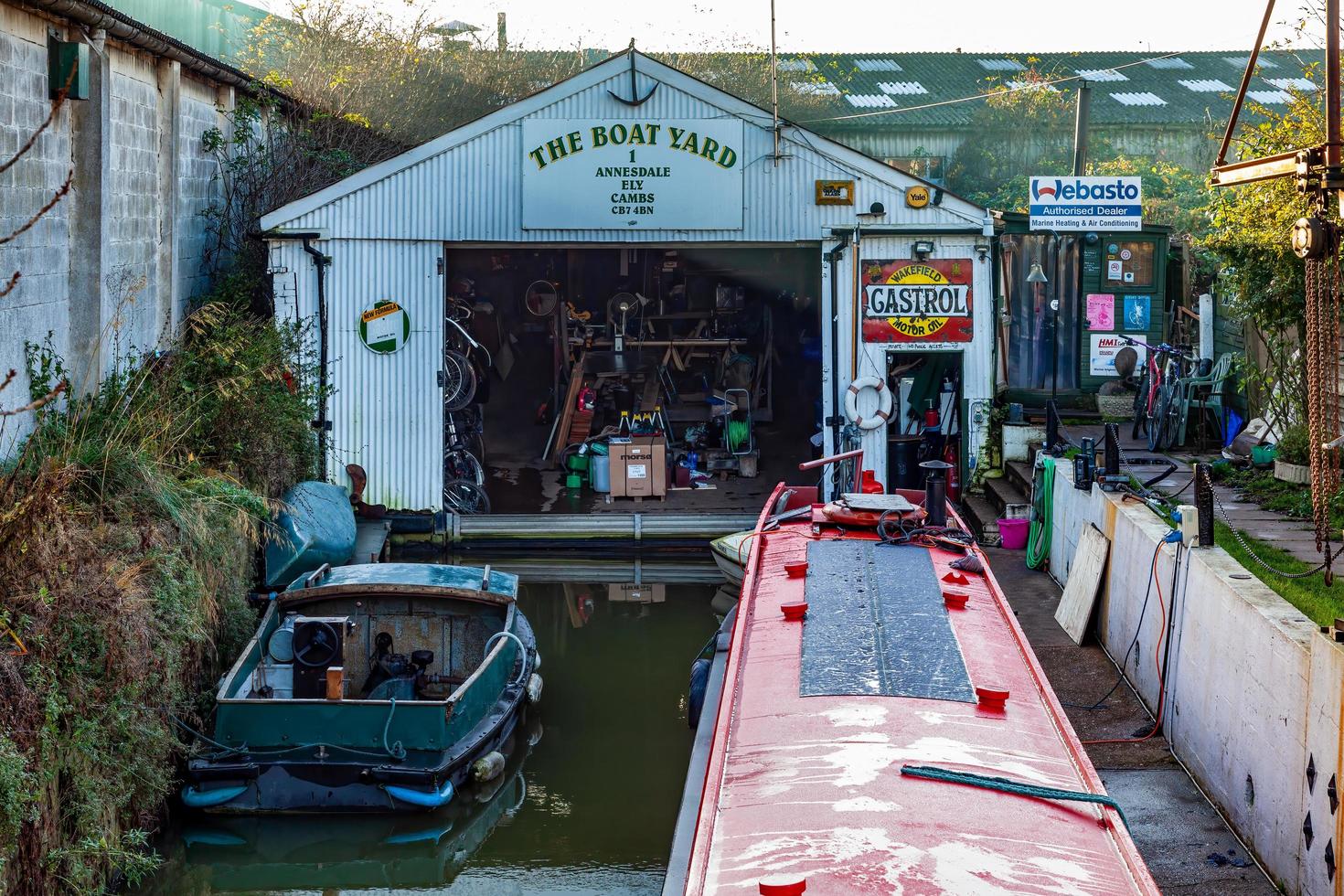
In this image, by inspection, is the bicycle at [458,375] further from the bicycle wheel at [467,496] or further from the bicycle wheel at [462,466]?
the bicycle wheel at [467,496]

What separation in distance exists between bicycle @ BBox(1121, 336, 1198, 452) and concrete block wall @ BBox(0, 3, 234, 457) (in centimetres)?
1044

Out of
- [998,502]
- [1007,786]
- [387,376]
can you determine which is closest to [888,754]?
[1007,786]

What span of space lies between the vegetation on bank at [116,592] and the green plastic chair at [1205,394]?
952 centimetres

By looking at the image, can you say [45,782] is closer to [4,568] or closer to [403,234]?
[4,568]

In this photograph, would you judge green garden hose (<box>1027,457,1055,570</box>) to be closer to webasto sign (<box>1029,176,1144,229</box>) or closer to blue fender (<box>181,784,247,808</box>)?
webasto sign (<box>1029,176,1144,229</box>)

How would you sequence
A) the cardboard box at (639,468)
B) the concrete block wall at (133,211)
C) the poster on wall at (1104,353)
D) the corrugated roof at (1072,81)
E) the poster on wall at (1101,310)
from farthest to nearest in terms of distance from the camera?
the corrugated roof at (1072,81)
the poster on wall at (1101,310)
the poster on wall at (1104,353)
the cardboard box at (639,468)
the concrete block wall at (133,211)

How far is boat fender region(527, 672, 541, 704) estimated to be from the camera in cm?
1153

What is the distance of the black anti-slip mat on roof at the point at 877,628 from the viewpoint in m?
7.14

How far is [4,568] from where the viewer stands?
7.55 metres

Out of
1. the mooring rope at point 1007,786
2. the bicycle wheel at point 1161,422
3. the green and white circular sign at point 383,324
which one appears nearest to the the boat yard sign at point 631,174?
the green and white circular sign at point 383,324

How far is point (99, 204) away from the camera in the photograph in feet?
41.3

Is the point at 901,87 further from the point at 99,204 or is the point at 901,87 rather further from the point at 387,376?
the point at 99,204

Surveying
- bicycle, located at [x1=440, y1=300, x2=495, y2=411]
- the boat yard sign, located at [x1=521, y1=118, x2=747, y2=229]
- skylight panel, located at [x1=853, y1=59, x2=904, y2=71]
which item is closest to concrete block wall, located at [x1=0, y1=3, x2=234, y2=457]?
bicycle, located at [x1=440, y1=300, x2=495, y2=411]

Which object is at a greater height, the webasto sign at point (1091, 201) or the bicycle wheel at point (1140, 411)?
the webasto sign at point (1091, 201)
